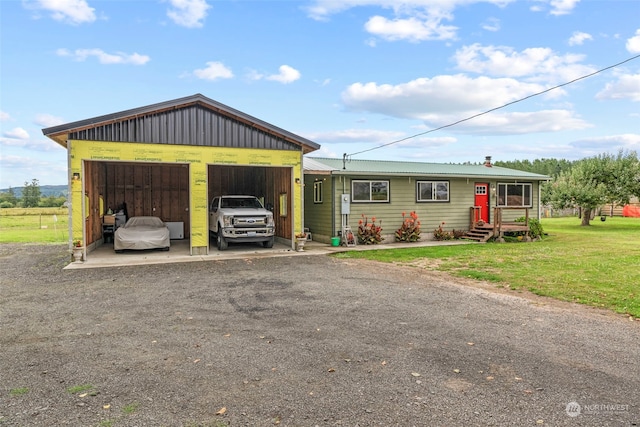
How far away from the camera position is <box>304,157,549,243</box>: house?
14875 millimetres

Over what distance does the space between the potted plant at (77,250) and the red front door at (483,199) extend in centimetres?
1521

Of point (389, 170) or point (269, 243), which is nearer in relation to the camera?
point (269, 243)

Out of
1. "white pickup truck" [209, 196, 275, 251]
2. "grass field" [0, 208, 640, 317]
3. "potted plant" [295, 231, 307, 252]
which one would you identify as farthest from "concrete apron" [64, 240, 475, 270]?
"grass field" [0, 208, 640, 317]

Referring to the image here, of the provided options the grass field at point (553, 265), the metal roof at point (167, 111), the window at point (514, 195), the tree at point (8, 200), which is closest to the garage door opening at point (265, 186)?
the metal roof at point (167, 111)

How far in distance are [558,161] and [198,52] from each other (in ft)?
282

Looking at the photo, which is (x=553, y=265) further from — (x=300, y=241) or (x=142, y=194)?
(x=142, y=194)

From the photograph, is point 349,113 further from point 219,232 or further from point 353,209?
point 219,232

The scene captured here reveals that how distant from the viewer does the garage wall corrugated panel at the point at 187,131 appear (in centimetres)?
1084

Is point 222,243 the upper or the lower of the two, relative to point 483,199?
lower

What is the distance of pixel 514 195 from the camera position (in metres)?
18.5

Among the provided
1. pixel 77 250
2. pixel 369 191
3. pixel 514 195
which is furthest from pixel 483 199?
pixel 77 250

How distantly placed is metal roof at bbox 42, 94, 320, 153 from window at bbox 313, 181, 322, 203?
2.97m

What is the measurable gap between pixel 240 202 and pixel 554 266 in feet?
31.4

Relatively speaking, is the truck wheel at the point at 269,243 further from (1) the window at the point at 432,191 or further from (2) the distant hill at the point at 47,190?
(2) the distant hill at the point at 47,190
